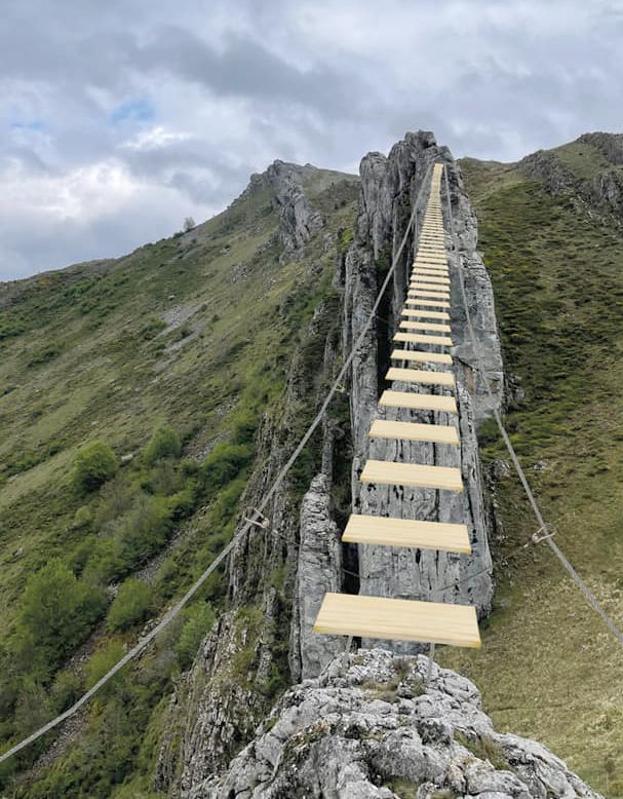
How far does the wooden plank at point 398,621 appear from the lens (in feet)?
35.1

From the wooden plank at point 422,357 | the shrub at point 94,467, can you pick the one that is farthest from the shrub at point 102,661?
the wooden plank at point 422,357

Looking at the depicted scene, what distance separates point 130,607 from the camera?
56031mm

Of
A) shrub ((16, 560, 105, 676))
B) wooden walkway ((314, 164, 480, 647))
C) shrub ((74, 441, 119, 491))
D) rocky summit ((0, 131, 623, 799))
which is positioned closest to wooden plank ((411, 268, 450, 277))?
rocky summit ((0, 131, 623, 799))

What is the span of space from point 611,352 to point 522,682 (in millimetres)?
28075

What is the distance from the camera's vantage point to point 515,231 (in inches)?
2586

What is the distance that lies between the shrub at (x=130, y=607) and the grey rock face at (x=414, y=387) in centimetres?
3449

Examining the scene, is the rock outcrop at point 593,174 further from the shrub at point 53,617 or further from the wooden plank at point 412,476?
the shrub at point 53,617

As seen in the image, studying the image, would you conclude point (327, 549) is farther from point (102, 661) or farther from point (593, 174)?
point (593, 174)

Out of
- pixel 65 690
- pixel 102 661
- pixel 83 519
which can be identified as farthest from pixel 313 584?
pixel 83 519

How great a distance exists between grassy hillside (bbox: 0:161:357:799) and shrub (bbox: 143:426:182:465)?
24 cm

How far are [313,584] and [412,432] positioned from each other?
10.8 meters

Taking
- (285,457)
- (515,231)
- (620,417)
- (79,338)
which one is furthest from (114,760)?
(79,338)

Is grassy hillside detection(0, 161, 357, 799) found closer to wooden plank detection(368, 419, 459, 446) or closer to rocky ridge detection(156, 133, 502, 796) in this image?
rocky ridge detection(156, 133, 502, 796)

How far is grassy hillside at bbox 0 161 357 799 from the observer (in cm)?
4684
